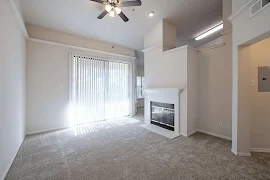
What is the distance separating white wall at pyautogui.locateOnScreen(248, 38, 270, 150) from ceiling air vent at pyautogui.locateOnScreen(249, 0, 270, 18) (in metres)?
0.78

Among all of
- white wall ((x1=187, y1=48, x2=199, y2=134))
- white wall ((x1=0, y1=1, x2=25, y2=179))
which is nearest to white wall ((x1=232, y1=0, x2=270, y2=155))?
white wall ((x1=187, y1=48, x2=199, y2=134))

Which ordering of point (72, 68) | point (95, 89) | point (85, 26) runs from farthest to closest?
point (95, 89) < point (72, 68) < point (85, 26)

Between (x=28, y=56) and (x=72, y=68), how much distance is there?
3.80 feet

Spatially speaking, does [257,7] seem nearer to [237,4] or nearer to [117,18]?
[237,4]

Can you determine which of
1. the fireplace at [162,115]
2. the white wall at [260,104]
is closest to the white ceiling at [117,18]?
the white wall at [260,104]

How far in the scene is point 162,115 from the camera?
13.3 ft

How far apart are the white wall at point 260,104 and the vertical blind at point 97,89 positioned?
166 inches

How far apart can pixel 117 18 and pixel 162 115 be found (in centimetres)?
345

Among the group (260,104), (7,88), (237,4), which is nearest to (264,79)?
(260,104)

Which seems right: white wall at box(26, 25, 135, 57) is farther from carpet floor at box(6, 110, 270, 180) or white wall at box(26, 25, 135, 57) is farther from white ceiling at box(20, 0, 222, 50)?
carpet floor at box(6, 110, 270, 180)

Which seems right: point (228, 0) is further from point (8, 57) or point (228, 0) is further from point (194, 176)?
point (8, 57)

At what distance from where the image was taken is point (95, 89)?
4613 mm

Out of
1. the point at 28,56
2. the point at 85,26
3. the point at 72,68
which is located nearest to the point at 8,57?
the point at 28,56

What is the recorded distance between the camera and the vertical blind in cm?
420
